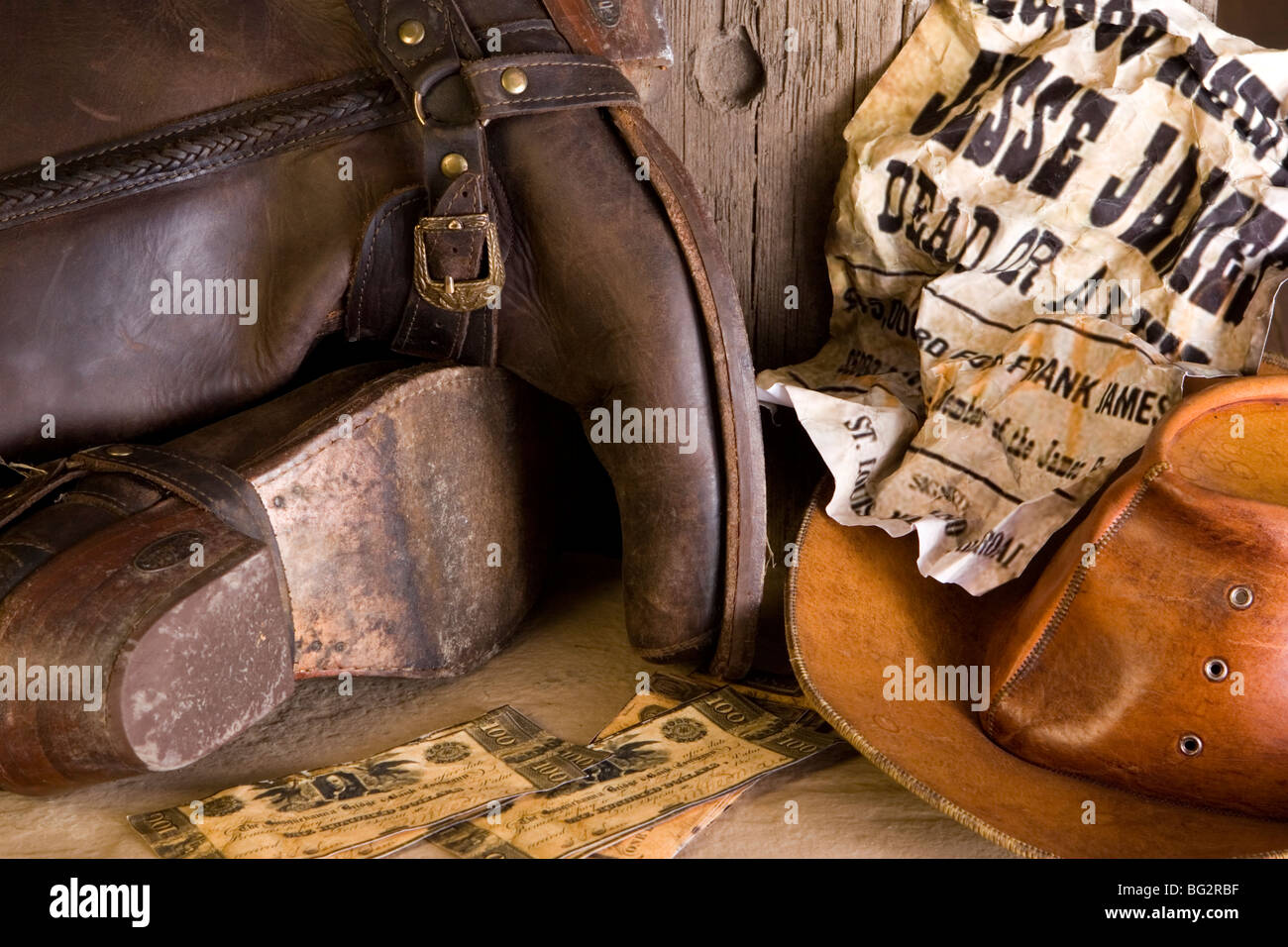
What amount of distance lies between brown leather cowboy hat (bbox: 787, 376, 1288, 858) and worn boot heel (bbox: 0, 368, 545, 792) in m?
0.45

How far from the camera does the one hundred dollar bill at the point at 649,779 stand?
1.12 metres

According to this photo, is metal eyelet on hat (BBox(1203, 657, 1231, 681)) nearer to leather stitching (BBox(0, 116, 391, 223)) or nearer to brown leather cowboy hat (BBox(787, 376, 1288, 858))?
brown leather cowboy hat (BBox(787, 376, 1288, 858))

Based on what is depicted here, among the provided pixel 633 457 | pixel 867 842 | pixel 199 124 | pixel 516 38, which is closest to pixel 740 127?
pixel 516 38

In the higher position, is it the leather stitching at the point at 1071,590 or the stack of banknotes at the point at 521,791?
the leather stitching at the point at 1071,590

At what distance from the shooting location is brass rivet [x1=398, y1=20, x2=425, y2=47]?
130 centimetres

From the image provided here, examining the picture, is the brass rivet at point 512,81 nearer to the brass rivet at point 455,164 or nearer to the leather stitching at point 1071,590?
the brass rivet at point 455,164

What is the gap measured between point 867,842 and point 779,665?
16.2 inches

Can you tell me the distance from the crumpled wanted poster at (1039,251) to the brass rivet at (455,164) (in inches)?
18.9

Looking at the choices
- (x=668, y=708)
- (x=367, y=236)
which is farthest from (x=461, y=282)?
(x=668, y=708)

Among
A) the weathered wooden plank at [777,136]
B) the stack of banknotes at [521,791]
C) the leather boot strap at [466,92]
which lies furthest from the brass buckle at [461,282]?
the stack of banknotes at [521,791]

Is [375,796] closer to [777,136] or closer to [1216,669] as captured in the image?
[1216,669]

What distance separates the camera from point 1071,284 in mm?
1468

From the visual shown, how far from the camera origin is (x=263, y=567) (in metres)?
1.17

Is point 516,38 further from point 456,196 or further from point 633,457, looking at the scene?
point 633,457
